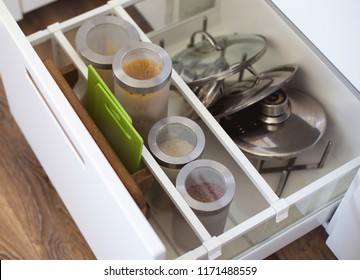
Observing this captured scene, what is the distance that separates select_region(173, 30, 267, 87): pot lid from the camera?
1211mm

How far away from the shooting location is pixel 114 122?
1056 mm

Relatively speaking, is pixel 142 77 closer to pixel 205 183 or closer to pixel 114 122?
pixel 114 122

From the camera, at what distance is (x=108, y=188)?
0.89 m

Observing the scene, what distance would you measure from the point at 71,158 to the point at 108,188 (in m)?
0.17

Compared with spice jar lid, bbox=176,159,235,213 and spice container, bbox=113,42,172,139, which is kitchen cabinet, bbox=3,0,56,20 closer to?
spice container, bbox=113,42,172,139

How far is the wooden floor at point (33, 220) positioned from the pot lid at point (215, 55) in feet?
1.21

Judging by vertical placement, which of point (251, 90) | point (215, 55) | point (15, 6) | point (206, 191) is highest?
point (15, 6)

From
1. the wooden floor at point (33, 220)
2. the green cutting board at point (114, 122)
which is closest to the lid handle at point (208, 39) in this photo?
the green cutting board at point (114, 122)

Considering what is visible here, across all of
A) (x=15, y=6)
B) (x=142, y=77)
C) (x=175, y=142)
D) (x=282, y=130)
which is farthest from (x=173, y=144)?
(x=15, y=6)

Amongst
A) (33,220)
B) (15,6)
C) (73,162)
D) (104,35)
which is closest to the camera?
(73,162)

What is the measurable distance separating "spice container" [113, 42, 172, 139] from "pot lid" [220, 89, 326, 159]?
0.57ft

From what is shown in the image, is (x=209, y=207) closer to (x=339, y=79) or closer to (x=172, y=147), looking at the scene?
(x=172, y=147)

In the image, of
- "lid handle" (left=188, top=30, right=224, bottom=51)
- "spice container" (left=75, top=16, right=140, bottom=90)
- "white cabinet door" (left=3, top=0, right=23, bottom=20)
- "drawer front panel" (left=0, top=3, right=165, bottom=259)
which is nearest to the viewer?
"drawer front panel" (left=0, top=3, right=165, bottom=259)

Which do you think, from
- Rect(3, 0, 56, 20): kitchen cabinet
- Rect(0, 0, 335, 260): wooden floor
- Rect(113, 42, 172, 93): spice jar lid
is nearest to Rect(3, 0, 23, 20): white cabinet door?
Rect(3, 0, 56, 20): kitchen cabinet
